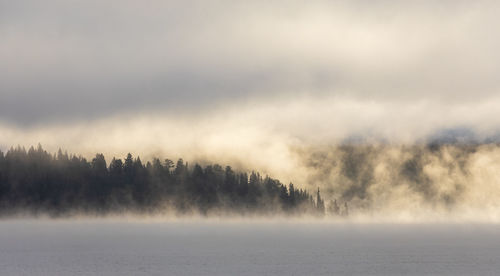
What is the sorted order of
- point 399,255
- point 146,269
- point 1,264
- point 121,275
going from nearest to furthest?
point 121,275 < point 146,269 < point 1,264 < point 399,255

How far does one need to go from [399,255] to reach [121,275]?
90.6 metres

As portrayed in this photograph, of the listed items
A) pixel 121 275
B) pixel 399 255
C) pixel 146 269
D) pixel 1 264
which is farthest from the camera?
pixel 399 255

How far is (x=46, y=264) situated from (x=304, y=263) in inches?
2556

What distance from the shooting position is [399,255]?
615 ft

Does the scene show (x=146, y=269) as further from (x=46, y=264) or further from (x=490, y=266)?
(x=490, y=266)

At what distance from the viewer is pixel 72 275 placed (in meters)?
134

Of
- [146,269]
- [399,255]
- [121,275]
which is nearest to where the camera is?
[121,275]

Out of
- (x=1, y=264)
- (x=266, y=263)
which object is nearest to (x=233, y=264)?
(x=266, y=263)

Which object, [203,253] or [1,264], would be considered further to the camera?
[203,253]

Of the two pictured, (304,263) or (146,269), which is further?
(304,263)

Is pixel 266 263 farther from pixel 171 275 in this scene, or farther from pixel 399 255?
pixel 399 255

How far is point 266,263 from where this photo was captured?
160m

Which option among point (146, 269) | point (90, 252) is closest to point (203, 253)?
point (90, 252)

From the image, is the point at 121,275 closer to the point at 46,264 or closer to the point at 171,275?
the point at 171,275
